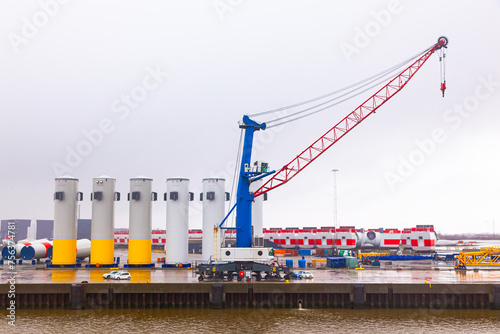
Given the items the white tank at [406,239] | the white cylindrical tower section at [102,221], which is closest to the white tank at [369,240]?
the white tank at [406,239]

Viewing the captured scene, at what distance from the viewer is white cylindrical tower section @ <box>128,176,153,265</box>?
269 feet

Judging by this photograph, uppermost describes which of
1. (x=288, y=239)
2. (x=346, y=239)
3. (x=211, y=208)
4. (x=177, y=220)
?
(x=211, y=208)

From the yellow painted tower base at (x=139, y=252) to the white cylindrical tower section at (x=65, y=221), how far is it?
35.7ft

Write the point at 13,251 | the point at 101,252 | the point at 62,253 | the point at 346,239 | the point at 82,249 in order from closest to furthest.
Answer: the point at 101,252 → the point at 62,253 → the point at 13,251 → the point at 82,249 → the point at 346,239

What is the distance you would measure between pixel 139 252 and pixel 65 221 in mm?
14586

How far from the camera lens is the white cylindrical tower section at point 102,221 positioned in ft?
272

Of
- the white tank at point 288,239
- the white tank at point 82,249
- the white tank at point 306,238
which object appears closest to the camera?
the white tank at point 82,249

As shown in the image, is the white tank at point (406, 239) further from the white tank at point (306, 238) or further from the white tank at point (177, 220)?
the white tank at point (177, 220)

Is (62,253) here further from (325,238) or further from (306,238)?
(325,238)

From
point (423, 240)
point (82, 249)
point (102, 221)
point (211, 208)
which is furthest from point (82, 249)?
point (423, 240)

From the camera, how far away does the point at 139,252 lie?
81938mm

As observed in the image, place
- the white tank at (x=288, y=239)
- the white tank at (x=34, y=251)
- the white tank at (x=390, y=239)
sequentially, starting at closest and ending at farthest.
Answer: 1. the white tank at (x=34, y=251)
2. the white tank at (x=390, y=239)
3. the white tank at (x=288, y=239)

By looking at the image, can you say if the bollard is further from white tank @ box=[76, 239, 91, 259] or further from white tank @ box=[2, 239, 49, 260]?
white tank @ box=[2, 239, 49, 260]

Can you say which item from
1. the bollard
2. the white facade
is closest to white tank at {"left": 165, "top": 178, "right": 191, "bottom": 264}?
the white facade
